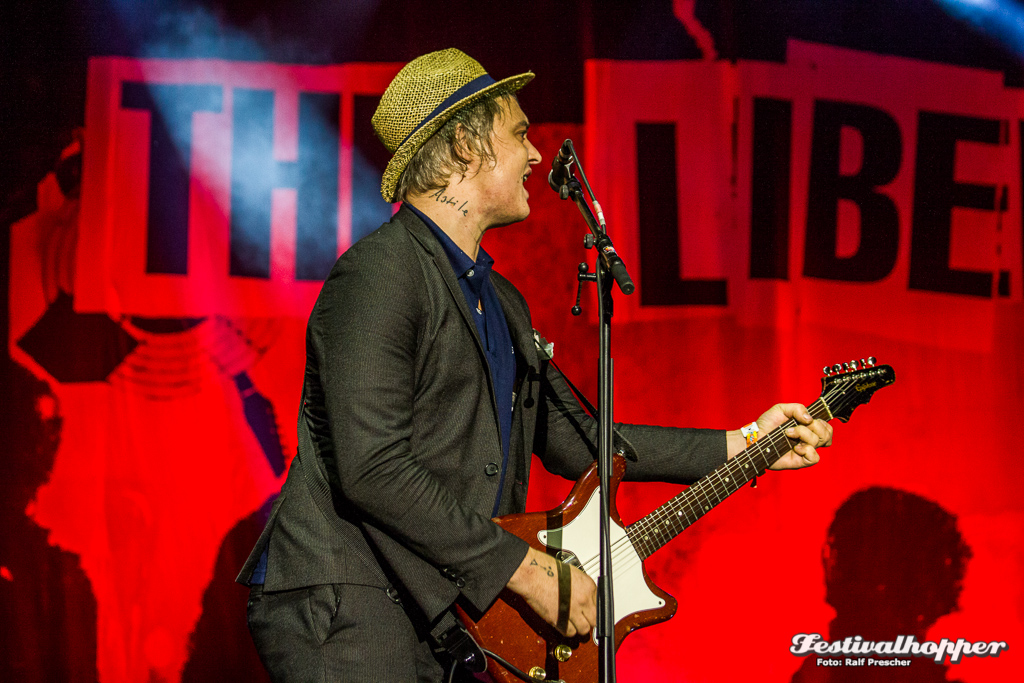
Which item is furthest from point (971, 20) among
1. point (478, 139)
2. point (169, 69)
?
point (169, 69)

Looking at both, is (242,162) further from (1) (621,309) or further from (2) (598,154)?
(1) (621,309)

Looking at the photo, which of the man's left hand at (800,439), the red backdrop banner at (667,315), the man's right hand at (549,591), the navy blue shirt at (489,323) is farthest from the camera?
the red backdrop banner at (667,315)

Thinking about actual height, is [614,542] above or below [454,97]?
below

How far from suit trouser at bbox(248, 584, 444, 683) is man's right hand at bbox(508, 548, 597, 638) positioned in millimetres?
275

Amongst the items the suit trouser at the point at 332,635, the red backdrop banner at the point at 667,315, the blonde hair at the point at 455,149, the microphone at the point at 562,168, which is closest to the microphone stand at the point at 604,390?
the microphone at the point at 562,168

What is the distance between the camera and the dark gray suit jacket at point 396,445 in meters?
1.53

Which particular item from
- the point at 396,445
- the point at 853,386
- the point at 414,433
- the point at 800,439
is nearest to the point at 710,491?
the point at 800,439

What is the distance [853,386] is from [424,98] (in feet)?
4.77

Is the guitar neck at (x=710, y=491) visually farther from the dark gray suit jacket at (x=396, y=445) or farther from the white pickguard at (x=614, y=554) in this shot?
the dark gray suit jacket at (x=396, y=445)

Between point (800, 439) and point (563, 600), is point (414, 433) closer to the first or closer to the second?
point (563, 600)

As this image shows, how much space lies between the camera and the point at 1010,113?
3.68m

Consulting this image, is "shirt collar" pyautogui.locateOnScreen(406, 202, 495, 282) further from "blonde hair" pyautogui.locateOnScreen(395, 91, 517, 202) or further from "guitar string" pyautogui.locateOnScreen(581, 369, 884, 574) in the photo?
"guitar string" pyautogui.locateOnScreen(581, 369, 884, 574)

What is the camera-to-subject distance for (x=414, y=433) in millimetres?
1711

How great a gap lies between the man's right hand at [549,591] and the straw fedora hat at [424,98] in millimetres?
995
